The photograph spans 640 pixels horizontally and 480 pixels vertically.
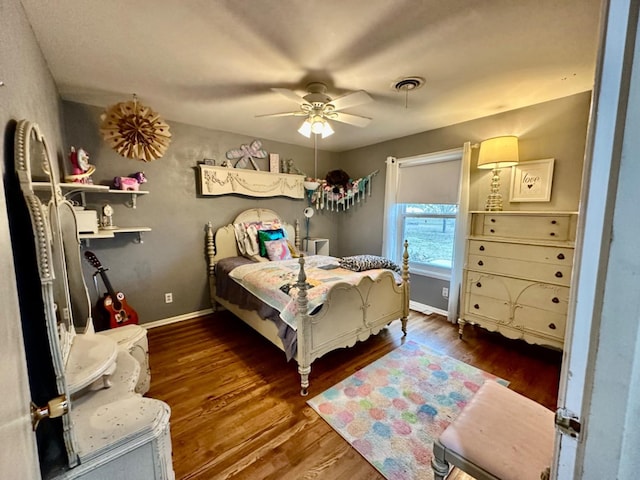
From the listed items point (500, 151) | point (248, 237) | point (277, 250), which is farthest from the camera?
point (248, 237)

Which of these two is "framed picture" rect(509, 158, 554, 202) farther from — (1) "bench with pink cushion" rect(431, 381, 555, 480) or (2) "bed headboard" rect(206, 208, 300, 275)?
(2) "bed headboard" rect(206, 208, 300, 275)

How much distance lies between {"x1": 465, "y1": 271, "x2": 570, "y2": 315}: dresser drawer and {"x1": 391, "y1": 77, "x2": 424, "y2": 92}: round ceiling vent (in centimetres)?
188

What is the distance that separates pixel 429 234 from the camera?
→ 12.0ft

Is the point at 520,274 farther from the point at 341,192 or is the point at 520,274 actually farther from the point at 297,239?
the point at 297,239

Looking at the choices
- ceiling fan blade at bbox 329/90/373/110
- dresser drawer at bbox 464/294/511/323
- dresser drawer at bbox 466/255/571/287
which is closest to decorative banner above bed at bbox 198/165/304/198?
ceiling fan blade at bbox 329/90/373/110

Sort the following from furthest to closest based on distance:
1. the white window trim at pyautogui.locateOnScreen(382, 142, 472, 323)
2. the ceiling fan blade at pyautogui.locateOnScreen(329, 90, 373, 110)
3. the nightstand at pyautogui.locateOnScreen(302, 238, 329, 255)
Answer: the nightstand at pyautogui.locateOnScreen(302, 238, 329, 255)
the white window trim at pyautogui.locateOnScreen(382, 142, 472, 323)
the ceiling fan blade at pyautogui.locateOnScreen(329, 90, 373, 110)

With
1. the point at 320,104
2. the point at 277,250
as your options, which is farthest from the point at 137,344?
the point at 320,104

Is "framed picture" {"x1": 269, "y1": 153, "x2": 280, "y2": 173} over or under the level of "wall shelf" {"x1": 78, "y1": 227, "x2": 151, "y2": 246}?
over

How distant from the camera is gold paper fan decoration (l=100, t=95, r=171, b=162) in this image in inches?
77.8

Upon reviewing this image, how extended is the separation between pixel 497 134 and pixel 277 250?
9.18 feet

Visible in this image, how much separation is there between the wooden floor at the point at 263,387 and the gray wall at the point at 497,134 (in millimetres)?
1010

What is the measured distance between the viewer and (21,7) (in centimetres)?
130

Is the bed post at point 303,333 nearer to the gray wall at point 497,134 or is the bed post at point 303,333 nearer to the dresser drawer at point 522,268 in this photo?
the dresser drawer at point 522,268

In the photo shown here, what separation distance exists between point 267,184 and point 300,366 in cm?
255
